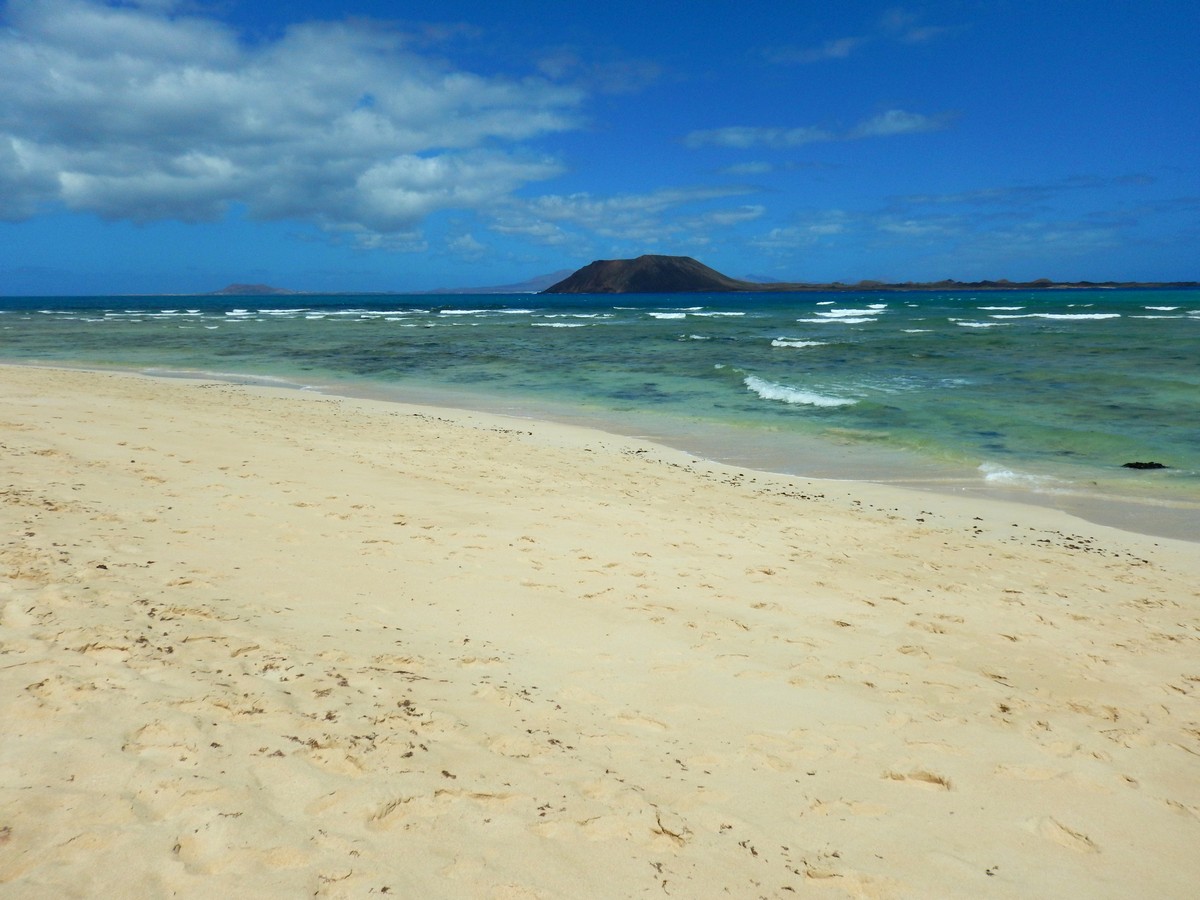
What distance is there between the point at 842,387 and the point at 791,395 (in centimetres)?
246

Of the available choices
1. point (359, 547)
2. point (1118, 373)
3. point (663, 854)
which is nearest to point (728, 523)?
point (359, 547)

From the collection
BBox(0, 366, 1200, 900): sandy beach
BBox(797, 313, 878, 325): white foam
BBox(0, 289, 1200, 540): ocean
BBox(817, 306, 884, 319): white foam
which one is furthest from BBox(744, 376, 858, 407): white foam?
BBox(817, 306, 884, 319): white foam

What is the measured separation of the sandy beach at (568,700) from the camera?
2.58m

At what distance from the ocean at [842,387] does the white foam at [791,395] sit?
7 centimetres

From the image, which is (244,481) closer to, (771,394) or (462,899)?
(462,899)

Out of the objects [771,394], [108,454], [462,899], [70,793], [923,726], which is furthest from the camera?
[771,394]

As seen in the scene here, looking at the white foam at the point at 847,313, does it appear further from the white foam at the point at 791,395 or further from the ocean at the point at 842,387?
the white foam at the point at 791,395

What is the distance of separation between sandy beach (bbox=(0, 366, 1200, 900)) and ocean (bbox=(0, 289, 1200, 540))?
328 cm

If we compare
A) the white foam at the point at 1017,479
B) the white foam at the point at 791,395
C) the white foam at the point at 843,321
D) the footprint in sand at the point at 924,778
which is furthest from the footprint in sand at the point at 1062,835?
the white foam at the point at 843,321

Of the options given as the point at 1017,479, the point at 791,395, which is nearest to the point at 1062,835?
the point at 1017,479

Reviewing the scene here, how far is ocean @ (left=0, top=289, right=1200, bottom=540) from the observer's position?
1060 centimetres

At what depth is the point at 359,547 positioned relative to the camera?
5809 mm

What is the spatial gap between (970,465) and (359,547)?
9068 millimetres

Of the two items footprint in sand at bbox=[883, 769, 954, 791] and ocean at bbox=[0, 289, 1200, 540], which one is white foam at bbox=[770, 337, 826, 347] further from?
footprint in sand at bbox=[883, 769, 954, 791]
